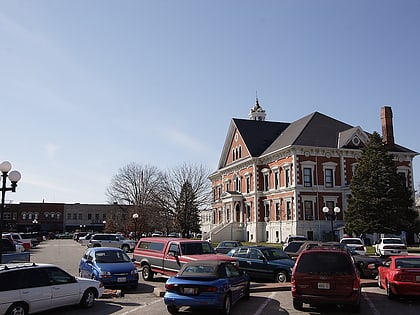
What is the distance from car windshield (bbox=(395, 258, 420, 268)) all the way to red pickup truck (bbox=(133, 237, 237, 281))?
5798mm

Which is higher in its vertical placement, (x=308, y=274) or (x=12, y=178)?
(x=12, y=178)

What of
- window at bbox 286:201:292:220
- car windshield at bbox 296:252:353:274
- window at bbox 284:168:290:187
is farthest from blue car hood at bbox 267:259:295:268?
A: window at bbox 284:168:290:187

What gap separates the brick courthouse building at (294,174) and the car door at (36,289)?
4313 cm

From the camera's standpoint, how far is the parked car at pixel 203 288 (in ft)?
37.0

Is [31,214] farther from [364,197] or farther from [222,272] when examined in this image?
[222,272]

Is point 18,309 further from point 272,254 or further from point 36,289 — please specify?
point 272,254

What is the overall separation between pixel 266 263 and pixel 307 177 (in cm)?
3654

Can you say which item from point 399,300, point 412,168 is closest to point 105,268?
point 399,300

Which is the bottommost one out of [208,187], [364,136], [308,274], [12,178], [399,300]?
[399,300]

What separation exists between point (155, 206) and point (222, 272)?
46.2m

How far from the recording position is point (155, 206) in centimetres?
5778

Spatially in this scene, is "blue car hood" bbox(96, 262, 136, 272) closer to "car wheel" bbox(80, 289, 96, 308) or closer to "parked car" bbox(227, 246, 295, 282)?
"car wheel" bbox(80, 289, 96, 308)

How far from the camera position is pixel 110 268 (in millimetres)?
16734

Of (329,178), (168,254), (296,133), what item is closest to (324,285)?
(168,254)
